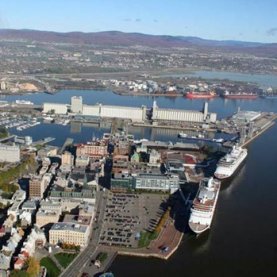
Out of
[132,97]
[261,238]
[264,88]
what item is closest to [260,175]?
[261,238]

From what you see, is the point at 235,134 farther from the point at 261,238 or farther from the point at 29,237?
the point at 29,237

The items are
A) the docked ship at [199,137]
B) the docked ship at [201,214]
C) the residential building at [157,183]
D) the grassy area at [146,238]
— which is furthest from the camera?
the docked ship at [199,137]

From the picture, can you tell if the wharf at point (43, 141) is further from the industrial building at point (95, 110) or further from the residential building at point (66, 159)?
the industrial building at point (95, 110)

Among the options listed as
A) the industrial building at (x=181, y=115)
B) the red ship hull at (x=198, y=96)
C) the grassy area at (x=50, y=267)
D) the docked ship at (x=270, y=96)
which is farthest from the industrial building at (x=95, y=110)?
the grassy area at (x=50, y=267)

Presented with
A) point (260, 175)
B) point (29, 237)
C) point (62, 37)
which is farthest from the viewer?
point (62, 37)

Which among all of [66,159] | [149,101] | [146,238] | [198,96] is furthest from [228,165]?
[198,96]

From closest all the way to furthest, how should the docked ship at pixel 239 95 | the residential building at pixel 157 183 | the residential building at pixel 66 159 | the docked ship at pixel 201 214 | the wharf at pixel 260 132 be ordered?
the docked ship at pixel 201 214, the residential building at pixel 157 183, the residential building at pixel 66 159, the wharf at pixel 260 132, the docked ship at pixel 239 95
